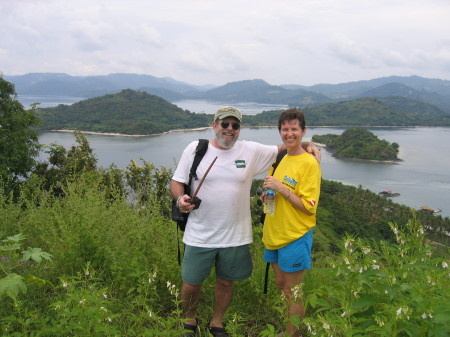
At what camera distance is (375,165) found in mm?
67750

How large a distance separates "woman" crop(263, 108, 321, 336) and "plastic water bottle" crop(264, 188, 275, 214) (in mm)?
33

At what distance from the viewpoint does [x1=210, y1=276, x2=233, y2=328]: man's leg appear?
2248mm

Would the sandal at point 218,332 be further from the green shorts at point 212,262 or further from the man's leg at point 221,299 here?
the green shorts at point 212,262

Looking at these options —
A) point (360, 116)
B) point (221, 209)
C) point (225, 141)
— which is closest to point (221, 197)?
point (221, 209)

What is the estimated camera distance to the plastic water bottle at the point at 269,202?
6.56 feet

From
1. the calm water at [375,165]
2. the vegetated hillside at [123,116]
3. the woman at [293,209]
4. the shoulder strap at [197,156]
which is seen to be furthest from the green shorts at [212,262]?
the vegetated hillside at [123,116]

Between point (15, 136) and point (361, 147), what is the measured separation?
70871mm

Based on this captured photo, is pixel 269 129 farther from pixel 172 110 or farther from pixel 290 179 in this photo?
pixel 290 179

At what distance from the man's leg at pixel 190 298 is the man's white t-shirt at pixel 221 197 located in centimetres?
29

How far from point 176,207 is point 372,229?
37.7 m

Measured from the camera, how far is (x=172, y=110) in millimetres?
108375

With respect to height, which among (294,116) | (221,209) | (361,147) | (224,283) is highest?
(294,116)

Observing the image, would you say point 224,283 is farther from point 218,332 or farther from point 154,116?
point 154,116

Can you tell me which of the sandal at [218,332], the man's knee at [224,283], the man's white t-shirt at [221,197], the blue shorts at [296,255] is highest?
the man's white t-shirt at [221,197]
